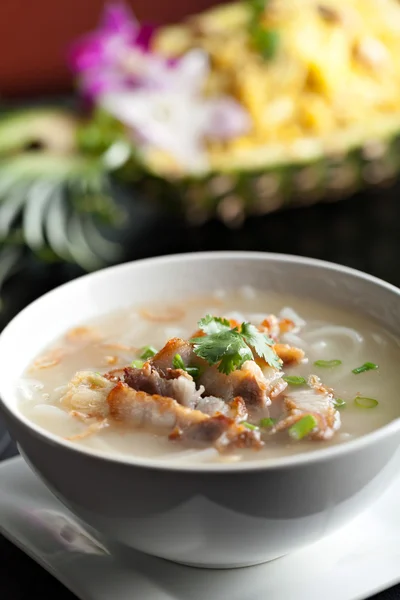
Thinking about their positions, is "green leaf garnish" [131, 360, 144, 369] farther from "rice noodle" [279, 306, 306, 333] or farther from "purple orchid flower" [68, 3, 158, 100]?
"purple orchid flower" [68, 3, 158, 100]

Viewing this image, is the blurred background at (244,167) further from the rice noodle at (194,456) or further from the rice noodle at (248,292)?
the rice noodle at (194,456)

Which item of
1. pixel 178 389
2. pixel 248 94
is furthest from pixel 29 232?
pixel 178 389

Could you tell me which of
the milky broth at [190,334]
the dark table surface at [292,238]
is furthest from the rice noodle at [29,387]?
the dark table surface at [292,238]

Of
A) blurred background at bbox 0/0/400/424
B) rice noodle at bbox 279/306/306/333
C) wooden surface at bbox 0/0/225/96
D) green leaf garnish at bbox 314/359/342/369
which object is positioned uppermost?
green leaf garnish at bbox 314/359/342/369

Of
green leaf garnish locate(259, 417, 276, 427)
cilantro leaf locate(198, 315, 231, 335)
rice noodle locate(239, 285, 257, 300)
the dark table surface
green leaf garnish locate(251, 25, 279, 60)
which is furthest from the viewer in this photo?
green leaf garnish locate(251, 25, 279, 60)

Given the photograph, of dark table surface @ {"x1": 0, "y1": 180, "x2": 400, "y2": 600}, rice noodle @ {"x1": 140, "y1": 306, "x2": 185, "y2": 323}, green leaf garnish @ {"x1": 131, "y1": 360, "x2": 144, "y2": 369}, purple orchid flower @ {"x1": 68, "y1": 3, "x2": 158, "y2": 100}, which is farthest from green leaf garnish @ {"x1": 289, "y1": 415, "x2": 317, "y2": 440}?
purple orchid flower @ {"x1": 68, "y1": 3, "x2": 158, "y2": 100}

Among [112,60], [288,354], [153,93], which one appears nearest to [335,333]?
[288,354]

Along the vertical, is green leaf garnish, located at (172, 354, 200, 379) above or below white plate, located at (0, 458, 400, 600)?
above
